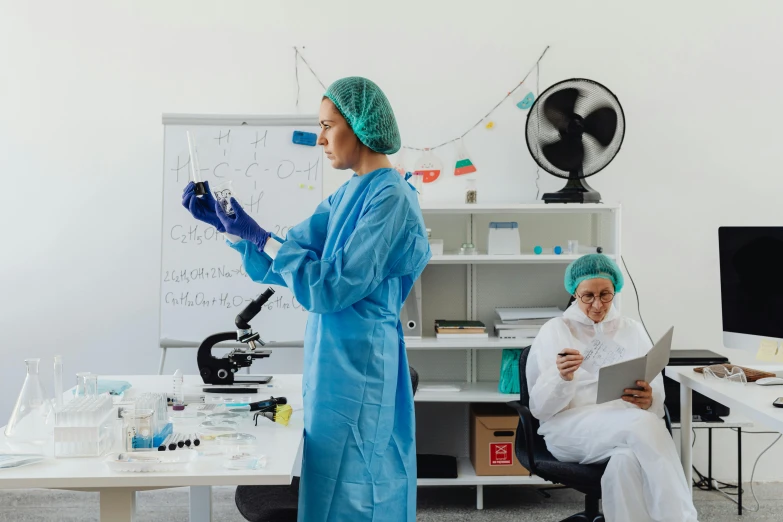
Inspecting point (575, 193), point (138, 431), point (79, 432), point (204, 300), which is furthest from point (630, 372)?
point (204, 300)

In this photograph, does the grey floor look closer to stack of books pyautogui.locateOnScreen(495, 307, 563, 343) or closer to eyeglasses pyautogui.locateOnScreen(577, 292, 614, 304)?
stack of books pyautogui.locateOnScreen(495, 307, 563, 343)

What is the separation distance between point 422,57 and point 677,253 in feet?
4.98

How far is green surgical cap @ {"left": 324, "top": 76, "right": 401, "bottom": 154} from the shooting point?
191cm

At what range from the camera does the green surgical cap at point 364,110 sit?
6.27 ft

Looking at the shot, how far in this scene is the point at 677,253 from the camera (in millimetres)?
3678

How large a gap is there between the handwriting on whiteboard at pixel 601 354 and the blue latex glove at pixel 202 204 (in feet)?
4.71

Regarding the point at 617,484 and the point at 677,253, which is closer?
the point at 617,484

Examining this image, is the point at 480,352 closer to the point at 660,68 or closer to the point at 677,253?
the point at 677,253

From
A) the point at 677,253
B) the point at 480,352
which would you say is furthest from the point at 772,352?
the point at 480,352

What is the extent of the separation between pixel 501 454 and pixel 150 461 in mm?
2048

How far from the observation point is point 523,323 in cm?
343

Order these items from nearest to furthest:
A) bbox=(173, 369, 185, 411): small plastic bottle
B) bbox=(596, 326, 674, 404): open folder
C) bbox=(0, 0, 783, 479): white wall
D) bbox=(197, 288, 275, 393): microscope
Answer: bbox=(173, 369, 185, 411): small plastic bottle
bbox=(197, 288, 275, 393): microscope
bbox=(596, 326, 674, 404): open folder
bbox=(0, 0, 783, 479): white wall

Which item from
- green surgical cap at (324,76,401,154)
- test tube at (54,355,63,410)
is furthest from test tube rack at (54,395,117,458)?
green surgical cap at (324,76,401,154)

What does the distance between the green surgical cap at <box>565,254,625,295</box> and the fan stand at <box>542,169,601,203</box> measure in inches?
22.7
